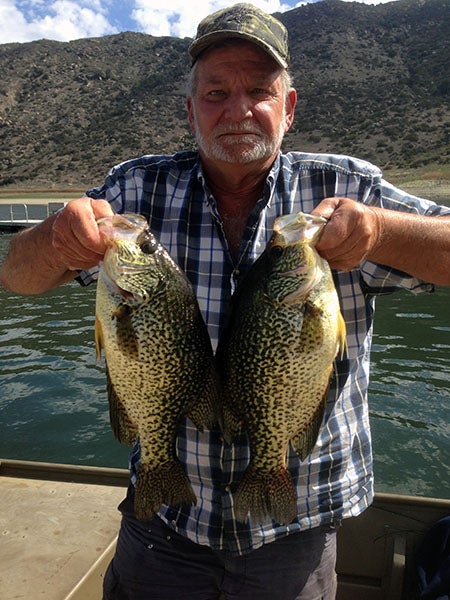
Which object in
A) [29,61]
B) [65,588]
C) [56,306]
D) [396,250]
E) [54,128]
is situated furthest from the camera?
[29,61]

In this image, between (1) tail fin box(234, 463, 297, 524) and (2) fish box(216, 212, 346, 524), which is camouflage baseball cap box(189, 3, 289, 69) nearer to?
(2) fish box(216, 212, 346, 524)

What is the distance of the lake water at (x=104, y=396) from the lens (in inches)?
320

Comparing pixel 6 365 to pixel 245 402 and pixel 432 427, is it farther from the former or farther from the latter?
pixel 245 402

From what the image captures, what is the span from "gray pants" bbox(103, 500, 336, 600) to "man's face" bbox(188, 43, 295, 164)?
1842 mm

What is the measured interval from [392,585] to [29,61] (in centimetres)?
11292

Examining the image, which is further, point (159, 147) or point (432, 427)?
point (159, 147)

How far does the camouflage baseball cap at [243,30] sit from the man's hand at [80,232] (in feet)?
3.21

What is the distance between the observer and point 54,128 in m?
85.2

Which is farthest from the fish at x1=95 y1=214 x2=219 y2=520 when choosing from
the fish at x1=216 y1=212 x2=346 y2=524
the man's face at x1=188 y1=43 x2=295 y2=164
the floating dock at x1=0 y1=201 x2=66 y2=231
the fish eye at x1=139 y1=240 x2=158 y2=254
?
the floating dock at x1=0 y1=201 x2=66 y2=231

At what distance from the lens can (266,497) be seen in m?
2.66

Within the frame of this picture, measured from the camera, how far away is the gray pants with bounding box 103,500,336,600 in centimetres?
292

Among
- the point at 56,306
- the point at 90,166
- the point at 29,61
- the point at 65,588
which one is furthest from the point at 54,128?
the point at 65,588

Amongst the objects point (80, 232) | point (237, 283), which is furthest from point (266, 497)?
point (80, 232)

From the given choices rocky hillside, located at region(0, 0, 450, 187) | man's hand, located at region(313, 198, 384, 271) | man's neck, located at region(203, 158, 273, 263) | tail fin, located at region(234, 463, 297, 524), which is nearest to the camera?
man's hand, located at region(313, 198, 384, 271)
